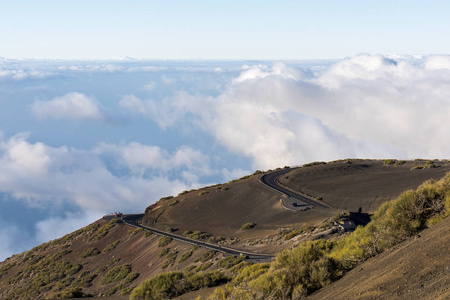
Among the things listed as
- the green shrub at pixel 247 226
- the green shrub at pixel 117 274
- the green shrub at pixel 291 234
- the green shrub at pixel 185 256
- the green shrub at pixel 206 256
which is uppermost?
the green shrub at pixel 291 234

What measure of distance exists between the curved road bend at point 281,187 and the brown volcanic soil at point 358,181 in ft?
4.56

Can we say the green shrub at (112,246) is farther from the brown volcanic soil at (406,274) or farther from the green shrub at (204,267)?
the brown volcanic soil at (406,274)

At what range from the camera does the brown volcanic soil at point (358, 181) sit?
4892cm

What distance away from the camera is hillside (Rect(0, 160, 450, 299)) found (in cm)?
3894

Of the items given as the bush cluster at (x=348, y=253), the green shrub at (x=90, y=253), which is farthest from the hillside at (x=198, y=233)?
the bush cluster at (x=348, y=253)

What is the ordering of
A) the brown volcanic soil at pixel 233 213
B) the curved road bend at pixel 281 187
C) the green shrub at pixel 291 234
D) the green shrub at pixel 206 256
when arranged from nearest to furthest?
the green shrub at pixel 206 256 < the green shrub at pixel 291 234 < the brown volcanic soil at pixel 233 213 < the curved road bend at pixel 281 187

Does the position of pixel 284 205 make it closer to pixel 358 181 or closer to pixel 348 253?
pixel 358 181

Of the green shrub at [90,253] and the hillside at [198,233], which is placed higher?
the hillside at [198,233]

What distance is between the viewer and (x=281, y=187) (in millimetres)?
62312

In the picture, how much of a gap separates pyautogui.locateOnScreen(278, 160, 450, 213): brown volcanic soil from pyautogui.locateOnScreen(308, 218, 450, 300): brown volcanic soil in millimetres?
33393

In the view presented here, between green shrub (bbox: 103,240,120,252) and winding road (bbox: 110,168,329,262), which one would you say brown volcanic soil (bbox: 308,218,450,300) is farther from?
green shrub (bbox: 103,240,120,252)

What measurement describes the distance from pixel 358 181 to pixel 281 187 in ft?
37.2

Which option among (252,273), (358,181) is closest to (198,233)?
(358,181)

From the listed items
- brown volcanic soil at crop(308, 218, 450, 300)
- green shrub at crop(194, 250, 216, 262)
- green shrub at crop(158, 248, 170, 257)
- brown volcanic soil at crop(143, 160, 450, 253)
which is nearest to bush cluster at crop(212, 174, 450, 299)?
brown volcanic soil at crop(308, 218, 450, 300)
